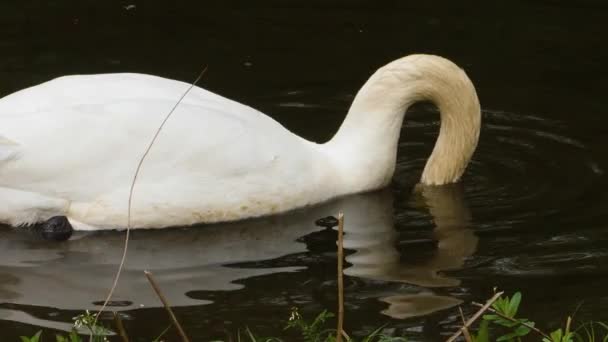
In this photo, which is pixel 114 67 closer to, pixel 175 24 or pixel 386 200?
pixel 175 24

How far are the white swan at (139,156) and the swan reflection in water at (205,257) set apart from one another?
0.12 metres

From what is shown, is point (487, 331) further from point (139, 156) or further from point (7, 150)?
point (7, 150)

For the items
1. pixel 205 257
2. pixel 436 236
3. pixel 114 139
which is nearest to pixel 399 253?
pixel 436 236

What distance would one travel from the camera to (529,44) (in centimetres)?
1146

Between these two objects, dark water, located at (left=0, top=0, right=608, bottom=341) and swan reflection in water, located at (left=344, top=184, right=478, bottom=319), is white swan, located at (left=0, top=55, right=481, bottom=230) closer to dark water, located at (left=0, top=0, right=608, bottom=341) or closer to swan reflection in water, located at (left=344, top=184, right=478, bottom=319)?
dark water, located at (left=0, top=0, right=608, bottom=341)

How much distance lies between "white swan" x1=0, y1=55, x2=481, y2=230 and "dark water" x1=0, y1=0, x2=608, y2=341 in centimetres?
14

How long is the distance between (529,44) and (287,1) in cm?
207

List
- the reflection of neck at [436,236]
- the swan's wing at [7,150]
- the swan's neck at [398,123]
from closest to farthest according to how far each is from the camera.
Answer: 1. the reflection of neck at [436,236]
2. the swan's wing at [7,150]
3. the swan's neck at [398,123]

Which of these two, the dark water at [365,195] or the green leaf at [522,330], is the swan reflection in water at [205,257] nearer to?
the dark water at [365,195]

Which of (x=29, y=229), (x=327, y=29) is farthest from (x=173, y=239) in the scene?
(x=327, y=29)

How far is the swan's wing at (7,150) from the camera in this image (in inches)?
311

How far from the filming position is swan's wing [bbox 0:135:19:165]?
7.91 metres

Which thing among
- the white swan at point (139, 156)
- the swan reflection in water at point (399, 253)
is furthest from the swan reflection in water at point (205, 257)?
the white swan at point (139, 156)

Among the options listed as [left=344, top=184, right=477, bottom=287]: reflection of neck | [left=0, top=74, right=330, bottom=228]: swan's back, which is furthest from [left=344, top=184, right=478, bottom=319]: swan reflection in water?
[left=0, top=74, right=330, bottom=228]: swan's back
